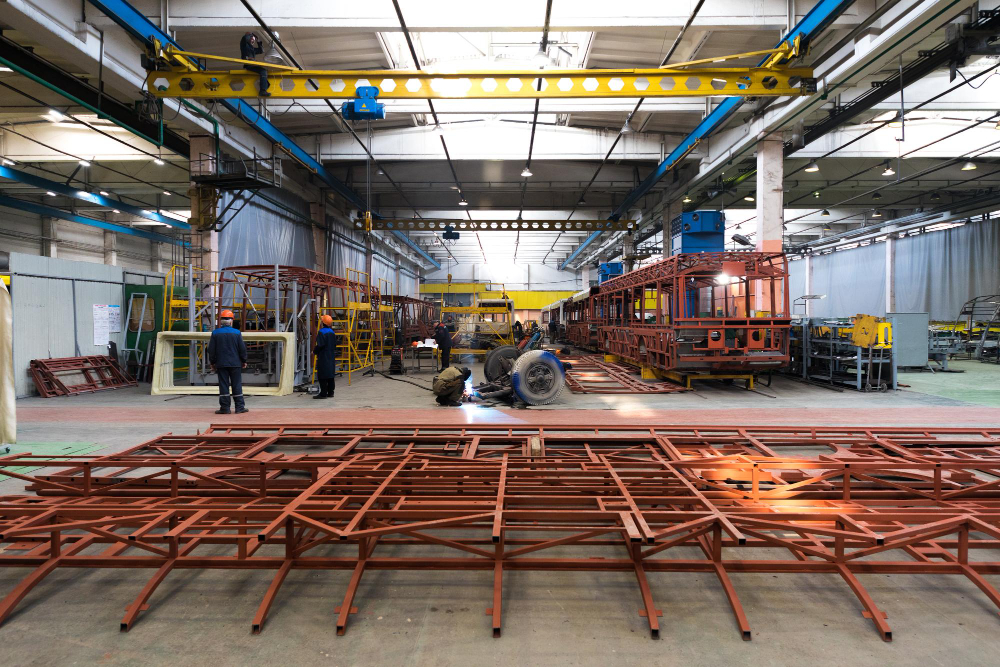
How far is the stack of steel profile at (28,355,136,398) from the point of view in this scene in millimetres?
10203

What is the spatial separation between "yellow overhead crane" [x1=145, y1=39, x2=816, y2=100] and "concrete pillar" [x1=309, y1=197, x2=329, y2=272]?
10.5 metres

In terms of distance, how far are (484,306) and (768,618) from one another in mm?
14791

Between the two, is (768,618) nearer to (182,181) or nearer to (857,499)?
(857,499)

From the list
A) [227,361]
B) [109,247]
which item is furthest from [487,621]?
[109,247]

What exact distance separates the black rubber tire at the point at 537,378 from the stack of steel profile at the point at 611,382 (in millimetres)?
1959

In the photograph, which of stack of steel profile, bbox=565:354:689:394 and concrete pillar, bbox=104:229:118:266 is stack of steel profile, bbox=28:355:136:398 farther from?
concrete pillar, bbox=104:229:118:266

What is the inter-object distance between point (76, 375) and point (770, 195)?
18381 mm

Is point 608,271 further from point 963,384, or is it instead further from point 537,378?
point 537,378

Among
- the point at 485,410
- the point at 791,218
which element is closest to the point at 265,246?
the point at 485,410

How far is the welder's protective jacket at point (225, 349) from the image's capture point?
8.08m

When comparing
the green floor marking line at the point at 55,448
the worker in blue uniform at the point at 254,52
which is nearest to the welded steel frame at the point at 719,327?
the worker in blue uniform at the point at 254,52

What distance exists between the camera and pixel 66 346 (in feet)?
36.6

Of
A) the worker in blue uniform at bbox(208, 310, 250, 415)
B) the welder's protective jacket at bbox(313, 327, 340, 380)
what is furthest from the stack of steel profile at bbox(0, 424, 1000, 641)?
the welder's protective jacket at bbox(313, 327, 340, 380)

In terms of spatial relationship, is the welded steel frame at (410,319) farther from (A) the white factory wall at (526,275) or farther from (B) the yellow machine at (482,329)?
(A) the white factory wall at (526,275)
